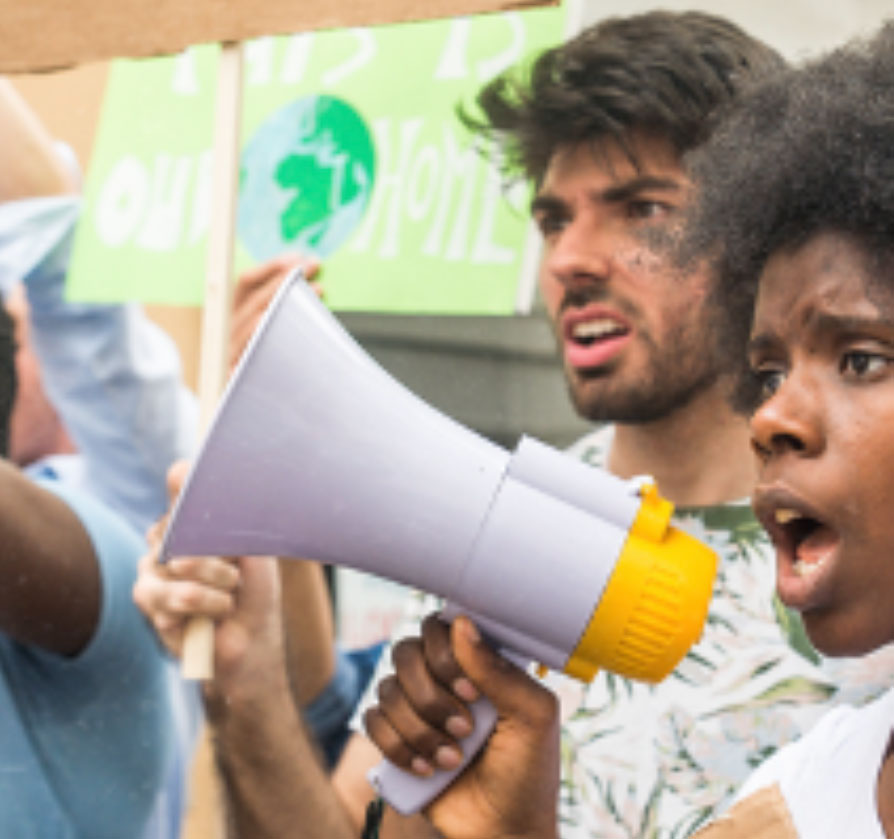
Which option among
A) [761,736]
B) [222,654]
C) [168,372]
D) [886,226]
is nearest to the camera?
[886,226]

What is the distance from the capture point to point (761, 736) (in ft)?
4.92

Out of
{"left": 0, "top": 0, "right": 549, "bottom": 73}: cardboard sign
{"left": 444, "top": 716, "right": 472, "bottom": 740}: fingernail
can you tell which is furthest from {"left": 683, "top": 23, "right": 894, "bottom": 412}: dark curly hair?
{"left": 444, "top": 716, "right": 472, "bottom": 740}: fingernail

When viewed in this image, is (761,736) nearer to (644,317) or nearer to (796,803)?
(796,803)

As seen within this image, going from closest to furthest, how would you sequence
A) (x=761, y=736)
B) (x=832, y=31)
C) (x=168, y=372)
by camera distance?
(x=761, y=736) < (x=832, y=31) < (x=168, y=372)

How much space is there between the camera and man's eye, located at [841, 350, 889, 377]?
1100 mm

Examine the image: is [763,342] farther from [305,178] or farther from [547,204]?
[305,178]

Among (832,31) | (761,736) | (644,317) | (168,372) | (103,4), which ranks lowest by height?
(761,736)

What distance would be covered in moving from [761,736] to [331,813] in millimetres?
629

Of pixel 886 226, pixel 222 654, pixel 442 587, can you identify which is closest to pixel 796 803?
pixel 442 587

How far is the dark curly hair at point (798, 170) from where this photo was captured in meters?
1.19

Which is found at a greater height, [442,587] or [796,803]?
[442,587]

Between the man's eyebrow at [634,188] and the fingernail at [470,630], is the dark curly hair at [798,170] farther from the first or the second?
the fingernail at [470,630]

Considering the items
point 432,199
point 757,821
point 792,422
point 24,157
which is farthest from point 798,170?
point 24,157

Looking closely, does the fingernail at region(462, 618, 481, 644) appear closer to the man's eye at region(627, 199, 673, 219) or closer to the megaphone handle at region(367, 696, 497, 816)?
the megaphone handle at region(367, 696, 497, 816)
